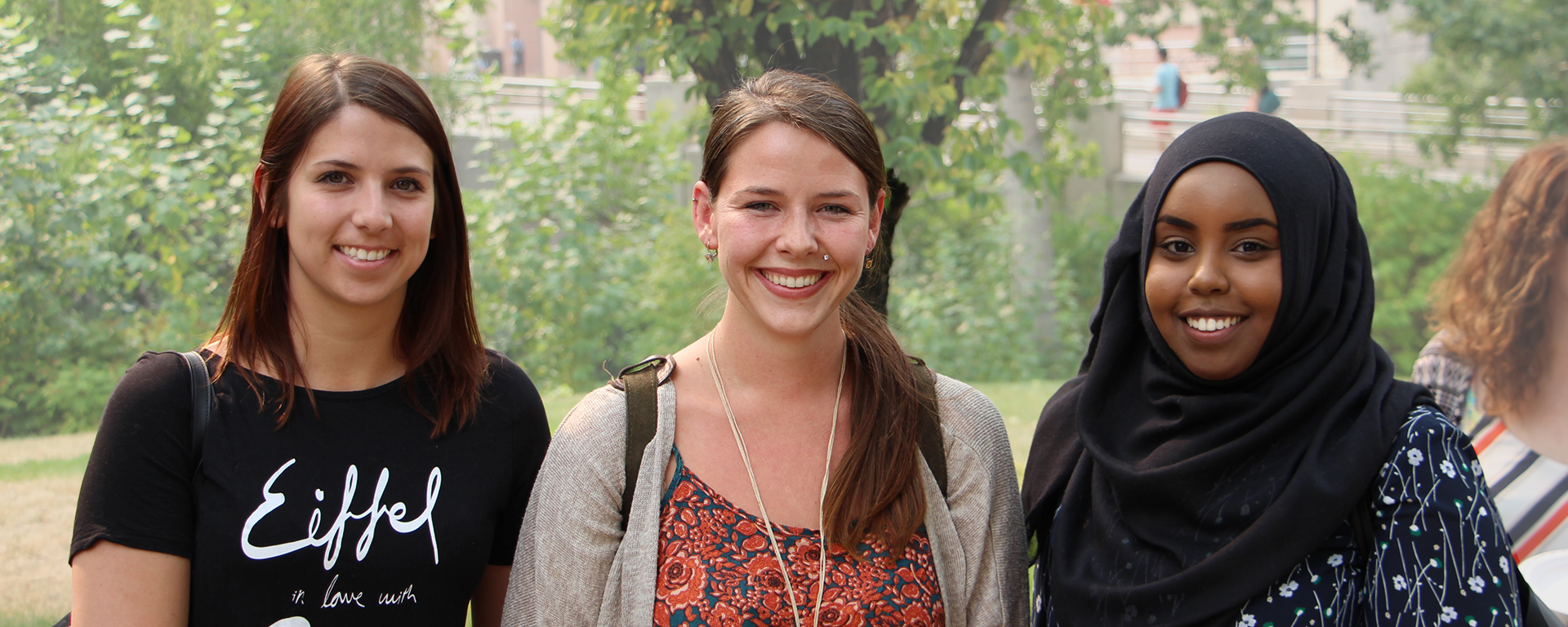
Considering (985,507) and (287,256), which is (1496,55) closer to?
(985,507)

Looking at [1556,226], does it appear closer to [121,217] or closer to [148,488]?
[148,488]

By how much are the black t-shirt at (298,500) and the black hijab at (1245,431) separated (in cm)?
120

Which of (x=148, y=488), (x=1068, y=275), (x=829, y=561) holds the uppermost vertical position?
(x=148, y=488)

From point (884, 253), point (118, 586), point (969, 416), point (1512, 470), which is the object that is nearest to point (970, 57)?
point (884, 253)

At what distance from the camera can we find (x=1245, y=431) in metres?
1.93

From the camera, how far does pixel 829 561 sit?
1988 millimetres

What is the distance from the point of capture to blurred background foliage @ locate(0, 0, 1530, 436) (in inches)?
166

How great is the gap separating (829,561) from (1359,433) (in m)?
0.91

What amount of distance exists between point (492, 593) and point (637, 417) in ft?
2.08

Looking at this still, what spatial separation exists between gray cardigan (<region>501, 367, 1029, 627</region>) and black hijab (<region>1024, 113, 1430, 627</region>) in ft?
0.52

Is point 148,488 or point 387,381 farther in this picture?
point 387,381

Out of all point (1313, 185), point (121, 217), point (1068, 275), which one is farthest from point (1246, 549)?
Answer: point (1068, 275)

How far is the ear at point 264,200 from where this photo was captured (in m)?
2.13

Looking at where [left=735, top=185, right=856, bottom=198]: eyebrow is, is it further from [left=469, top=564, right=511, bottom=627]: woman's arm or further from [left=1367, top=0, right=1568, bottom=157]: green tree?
[left=1367, top=0, right=1568, bottom=157]: green tree
